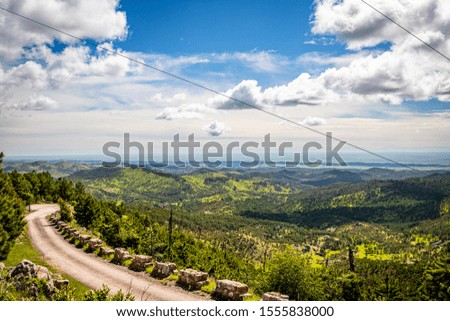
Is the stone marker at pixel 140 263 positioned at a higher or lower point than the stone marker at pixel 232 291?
lower

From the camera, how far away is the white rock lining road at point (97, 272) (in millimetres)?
22266

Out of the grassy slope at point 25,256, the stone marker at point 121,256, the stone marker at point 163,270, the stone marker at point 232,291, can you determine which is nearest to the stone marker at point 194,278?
the stone marker at point 163,270

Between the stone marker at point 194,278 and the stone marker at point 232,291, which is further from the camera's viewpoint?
the stone marker at point 194,278

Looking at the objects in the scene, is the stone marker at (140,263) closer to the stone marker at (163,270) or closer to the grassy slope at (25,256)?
the stone marker at (163,270)

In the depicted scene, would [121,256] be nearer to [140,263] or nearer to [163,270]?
[140,263]

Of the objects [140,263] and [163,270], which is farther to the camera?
[140,263]

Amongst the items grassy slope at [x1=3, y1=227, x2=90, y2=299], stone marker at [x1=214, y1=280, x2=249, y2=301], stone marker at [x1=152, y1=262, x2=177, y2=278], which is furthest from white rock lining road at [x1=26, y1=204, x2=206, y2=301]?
stone marker at [x1=214, y1=280, x2=249, y2=301]

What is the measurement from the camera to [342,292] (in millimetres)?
21172

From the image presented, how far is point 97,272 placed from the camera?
2755cm

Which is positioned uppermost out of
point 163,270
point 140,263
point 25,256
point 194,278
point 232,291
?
point 232,291

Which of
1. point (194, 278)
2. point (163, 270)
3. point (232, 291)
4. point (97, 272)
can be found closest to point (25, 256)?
point (97, 272)
